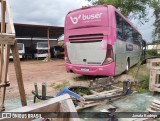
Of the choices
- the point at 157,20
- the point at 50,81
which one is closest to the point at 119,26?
the point at 50,81

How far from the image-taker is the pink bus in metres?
7.57

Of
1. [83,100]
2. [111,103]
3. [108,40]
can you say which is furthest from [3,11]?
[108,40]

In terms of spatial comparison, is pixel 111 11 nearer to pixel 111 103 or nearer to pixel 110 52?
pixel 110 52

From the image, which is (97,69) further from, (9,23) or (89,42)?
(9,23)

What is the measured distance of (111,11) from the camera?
7.59m

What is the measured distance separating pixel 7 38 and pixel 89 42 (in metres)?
5.29

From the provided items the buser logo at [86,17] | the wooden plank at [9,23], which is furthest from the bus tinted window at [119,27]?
the wooden plank at [9,23]

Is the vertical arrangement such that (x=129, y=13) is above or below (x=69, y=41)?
above

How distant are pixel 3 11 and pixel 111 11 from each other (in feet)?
16.6

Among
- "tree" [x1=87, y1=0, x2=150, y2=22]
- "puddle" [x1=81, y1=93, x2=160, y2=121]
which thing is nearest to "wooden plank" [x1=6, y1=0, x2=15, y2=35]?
"puddle" [x1=81, y1=93, x2=160, y2=121]

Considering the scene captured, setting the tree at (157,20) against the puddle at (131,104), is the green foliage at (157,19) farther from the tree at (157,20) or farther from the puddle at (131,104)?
the puddle at (131,104)

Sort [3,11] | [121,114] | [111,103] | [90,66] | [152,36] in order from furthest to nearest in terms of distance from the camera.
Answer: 1. [152,36]
2. [90,66]
3. [111,103]
4. [121,114]
5. [3,11]

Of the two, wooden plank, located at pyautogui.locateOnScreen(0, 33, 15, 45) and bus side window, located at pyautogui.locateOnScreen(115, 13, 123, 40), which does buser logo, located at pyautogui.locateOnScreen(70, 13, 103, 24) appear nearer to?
bus side window, located at pyautogui.locateOnScreen(115, 13, 123, 40)

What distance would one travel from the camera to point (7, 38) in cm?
281
